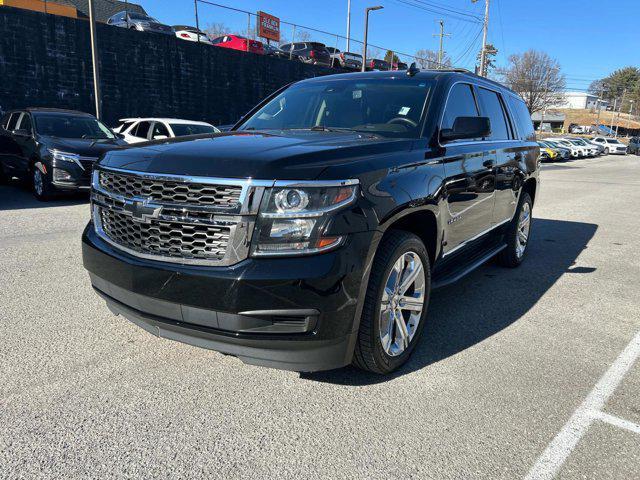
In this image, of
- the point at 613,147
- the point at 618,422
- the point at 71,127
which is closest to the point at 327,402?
the point at 618,422

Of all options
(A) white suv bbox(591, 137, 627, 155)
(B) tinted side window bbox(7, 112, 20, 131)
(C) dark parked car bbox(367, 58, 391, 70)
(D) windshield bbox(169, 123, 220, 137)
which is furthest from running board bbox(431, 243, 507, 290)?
(A) white suv bbox(591, 137, 627, 155)

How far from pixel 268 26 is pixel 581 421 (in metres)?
33.9

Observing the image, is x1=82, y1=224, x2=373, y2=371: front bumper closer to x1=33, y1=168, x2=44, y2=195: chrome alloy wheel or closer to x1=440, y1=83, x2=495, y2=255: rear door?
x1=440, y1=83, x2=495, y2=255: rear door

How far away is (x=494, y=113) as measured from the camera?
16.6 ft

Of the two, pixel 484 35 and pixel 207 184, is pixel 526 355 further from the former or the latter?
pixel 484 35

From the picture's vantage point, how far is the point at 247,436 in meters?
2.52

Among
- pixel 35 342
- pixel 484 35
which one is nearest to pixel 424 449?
pixel 35 342

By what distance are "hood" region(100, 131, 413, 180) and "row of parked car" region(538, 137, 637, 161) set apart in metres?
25.4

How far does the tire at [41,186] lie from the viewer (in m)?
9.36

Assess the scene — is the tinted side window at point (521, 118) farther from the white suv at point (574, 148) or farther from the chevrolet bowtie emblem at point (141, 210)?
the white suv at point (574, 148)

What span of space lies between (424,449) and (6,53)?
21927 millimetres

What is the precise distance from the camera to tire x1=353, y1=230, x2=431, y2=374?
279 cm

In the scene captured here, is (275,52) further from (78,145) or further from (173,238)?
(173,238)

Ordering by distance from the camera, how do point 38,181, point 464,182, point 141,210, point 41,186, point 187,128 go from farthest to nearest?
point 187,128
point 38,181
point 41,186
point 464,182
point 141,210
